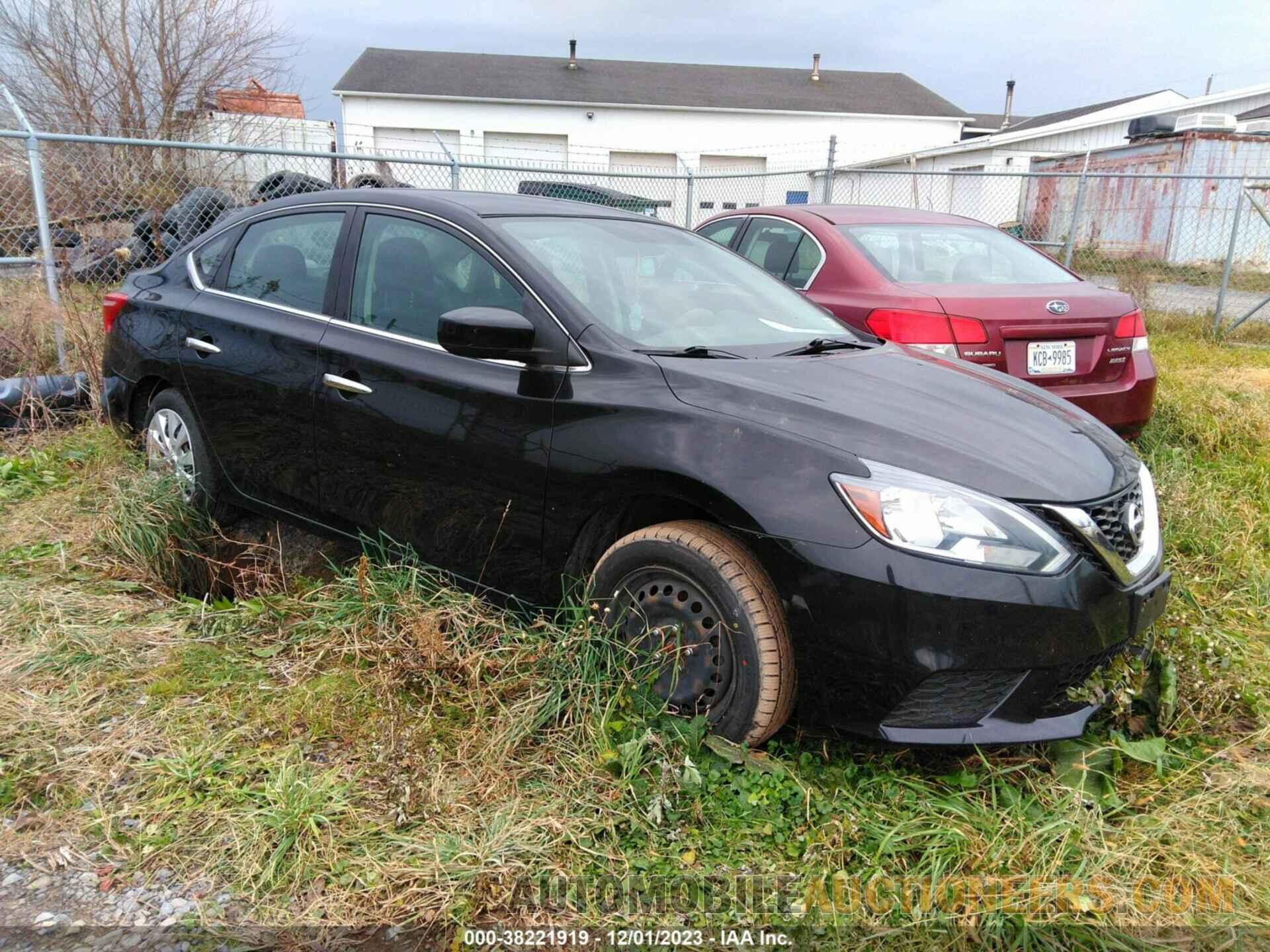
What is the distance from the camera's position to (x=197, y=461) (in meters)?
3.96

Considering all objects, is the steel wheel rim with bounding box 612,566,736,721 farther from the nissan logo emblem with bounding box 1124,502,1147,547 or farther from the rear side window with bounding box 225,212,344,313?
the rear side window with bounding box 225,212,344,313

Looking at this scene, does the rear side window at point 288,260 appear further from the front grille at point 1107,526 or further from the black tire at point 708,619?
the front grille at point 1107,526

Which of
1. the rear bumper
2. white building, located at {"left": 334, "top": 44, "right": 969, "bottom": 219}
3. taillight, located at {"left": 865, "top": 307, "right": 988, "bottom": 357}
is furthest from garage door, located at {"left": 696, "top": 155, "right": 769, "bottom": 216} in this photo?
taillight, located at {"left": 865, "top": 307, "right": 988, "bottom": 357}

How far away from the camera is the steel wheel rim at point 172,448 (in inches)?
157

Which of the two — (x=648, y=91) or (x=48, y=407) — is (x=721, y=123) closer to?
(x=648, y=91)

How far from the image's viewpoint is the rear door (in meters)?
3.46

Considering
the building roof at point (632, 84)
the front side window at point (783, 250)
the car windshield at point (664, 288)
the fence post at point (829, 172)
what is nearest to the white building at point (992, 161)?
the building roof at point (632, 84)

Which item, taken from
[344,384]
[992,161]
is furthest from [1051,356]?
[992,161]

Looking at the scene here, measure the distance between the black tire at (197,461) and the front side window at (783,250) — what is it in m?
2.97

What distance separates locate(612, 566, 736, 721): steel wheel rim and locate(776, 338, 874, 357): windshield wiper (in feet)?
3.07

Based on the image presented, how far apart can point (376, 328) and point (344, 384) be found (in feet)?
0.76

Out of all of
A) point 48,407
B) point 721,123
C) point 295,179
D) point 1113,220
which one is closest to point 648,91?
point 721,123

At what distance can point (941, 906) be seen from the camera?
6.70ft

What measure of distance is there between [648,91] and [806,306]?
3191cm
